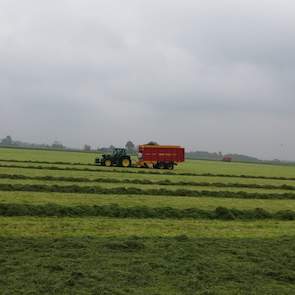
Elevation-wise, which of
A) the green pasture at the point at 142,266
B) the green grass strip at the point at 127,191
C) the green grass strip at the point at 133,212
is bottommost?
the green pasture at the point at 142,266

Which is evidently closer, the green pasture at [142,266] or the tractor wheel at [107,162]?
the green pasture at [142,266]

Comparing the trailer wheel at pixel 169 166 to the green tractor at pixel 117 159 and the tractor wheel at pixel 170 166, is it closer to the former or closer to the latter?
the tractor wheel at pixel 170 166

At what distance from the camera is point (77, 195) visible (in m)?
21.5

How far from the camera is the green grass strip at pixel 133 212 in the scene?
1611 centimetres

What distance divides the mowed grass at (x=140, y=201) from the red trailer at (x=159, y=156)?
2726 cm

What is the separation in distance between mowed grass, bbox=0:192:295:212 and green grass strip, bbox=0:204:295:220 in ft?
3.85

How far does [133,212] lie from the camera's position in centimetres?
1692

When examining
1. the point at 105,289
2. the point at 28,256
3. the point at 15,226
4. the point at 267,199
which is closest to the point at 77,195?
the point at 15,226

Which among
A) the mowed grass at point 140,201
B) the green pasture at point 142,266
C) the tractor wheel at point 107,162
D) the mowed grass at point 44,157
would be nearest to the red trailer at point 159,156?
the tractor wheel at point 107,162

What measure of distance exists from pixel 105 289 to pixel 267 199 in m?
18.0

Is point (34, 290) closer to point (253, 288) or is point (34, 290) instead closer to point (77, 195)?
point (253, 288)

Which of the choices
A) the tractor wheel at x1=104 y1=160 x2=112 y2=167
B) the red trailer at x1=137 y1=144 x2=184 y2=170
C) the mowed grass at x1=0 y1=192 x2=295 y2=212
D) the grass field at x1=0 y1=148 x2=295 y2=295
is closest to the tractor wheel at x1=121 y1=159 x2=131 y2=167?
the tractor wheel at x1=104 y1=160 x2=112 y2=167

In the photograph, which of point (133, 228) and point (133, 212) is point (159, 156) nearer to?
point (133, 212)

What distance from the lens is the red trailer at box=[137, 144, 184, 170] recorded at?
165 ft
